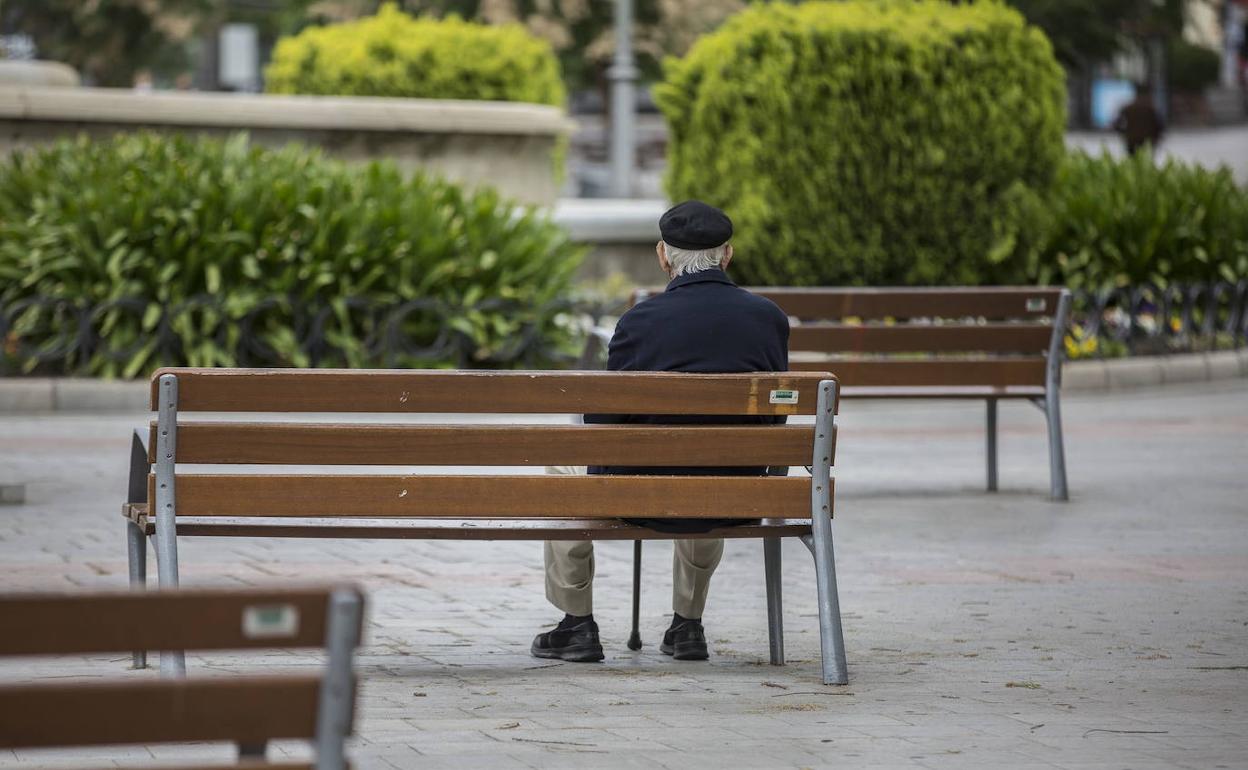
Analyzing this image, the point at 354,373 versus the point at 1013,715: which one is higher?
the point at 354,373

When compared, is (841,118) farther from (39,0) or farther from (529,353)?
(39,0)

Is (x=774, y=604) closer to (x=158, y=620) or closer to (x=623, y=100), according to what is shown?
(x=158, y=620)

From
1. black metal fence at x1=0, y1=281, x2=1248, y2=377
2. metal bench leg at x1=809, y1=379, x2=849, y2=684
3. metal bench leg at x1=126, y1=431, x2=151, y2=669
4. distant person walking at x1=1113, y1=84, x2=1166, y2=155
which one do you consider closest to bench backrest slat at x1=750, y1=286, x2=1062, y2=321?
metal bench leg at x1=809, y1=379, x2=849, y2=684

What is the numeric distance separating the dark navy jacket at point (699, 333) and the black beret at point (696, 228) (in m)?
0.09

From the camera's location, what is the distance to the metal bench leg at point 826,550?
17.7ft

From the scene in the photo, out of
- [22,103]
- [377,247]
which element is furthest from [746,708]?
[22,103]

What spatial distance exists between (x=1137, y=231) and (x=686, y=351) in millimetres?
10784

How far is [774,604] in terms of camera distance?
5.72 m

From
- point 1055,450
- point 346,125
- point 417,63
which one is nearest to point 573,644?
point 1055,450

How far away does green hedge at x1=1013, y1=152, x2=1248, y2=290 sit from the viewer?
50.6 feet

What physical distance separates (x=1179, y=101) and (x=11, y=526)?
188ft

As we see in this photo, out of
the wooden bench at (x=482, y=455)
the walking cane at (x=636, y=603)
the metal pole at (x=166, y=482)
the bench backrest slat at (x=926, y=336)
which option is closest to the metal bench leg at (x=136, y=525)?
the wooden bench at (x=482, y=455)

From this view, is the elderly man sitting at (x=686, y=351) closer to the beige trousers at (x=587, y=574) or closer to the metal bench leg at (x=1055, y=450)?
the beige trousers at (x=587, y=574)

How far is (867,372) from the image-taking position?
30.4ft
